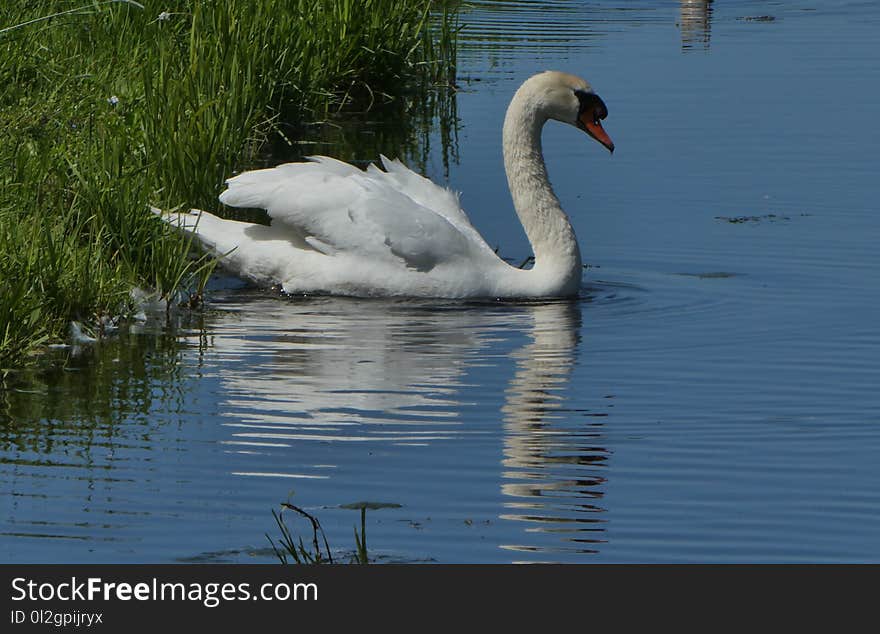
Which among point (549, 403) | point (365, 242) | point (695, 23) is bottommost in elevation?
point (549, 403)

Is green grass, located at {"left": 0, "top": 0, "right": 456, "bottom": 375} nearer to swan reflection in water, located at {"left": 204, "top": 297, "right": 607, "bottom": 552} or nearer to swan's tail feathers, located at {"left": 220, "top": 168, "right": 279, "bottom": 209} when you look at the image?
swan's tail feathers, located at {"left": 220, "top": 168, "right": 279, "bottom": 209}

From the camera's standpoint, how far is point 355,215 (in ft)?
30.3

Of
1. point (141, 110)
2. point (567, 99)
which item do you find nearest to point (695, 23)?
point (567, 99)

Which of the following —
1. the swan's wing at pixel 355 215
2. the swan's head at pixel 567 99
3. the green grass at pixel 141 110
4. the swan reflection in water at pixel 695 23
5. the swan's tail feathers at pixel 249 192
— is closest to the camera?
the green grass at pixel 141 110

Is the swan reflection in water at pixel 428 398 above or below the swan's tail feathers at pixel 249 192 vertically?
below

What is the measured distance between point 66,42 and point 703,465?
6.77 m

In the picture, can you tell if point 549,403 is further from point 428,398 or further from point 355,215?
point 355,215

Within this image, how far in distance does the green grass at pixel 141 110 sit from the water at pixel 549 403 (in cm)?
32

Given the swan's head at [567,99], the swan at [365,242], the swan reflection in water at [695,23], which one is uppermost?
the swan reflection in water at [695,23]

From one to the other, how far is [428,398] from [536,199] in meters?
3.00

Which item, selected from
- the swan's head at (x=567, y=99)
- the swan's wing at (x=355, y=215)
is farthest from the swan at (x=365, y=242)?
the swan's head at (x=567, y=99)

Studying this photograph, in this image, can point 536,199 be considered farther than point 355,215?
Yes

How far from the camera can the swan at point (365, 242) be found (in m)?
9.18

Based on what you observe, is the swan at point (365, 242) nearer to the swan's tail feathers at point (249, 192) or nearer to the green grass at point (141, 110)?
the swan's tail feathers at point (249, 192)
